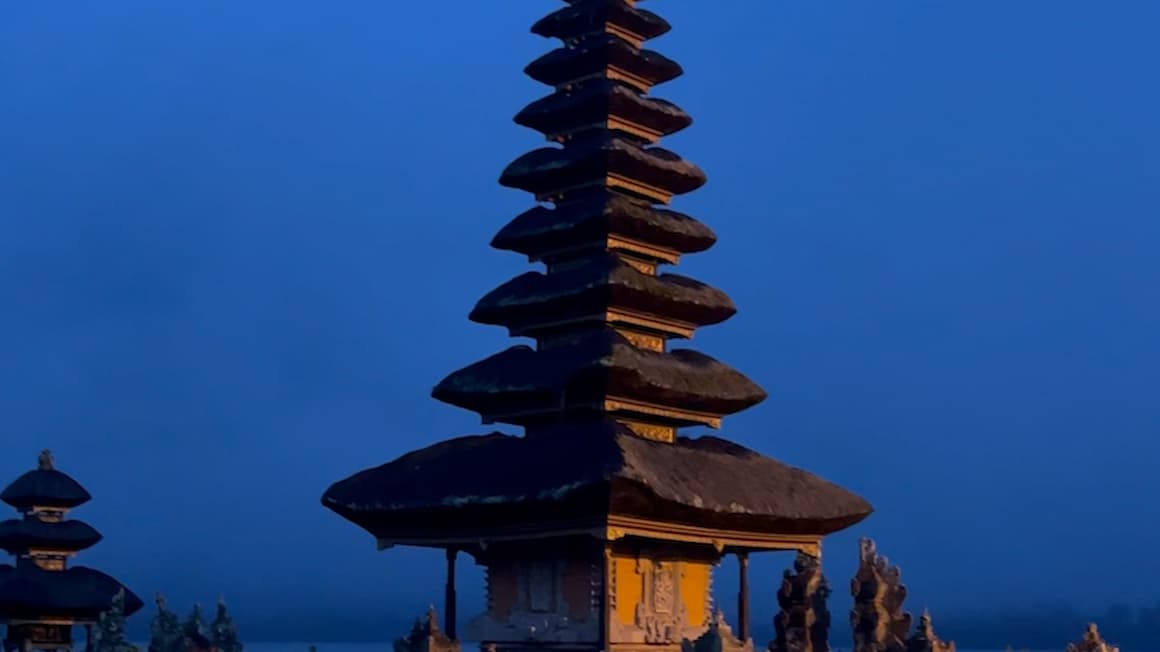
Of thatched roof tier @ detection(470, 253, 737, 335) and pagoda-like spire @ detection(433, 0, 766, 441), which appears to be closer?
pagoda-like spire @ detection(433, 0, 766, 441)

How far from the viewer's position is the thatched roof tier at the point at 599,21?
29.5m

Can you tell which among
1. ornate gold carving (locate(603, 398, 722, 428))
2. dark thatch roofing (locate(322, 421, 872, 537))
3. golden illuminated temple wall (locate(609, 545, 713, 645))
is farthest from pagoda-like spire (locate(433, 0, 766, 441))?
golden illuminated temple wall (locate(609, 545, 713, 645))

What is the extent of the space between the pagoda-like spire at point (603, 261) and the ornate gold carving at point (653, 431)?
41mm

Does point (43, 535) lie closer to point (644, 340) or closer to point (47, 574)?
point (47, 574)

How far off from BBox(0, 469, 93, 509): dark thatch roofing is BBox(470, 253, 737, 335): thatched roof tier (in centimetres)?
1979

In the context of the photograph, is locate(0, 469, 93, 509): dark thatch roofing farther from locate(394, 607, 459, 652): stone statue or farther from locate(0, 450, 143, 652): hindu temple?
locate(394, 607, 459, 652): stone statue

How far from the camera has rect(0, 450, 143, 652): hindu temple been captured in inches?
1601

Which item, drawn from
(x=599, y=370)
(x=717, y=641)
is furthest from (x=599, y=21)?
(x=717, y=641)

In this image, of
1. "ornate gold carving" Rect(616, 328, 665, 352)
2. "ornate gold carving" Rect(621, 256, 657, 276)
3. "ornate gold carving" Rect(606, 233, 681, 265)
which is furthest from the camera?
"ornate gold carving" Rect(621, 256, 657, 276)

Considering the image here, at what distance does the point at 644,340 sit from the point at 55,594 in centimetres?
Result: 2269

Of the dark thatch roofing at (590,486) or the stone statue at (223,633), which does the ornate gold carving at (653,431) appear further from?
the stone statue at (223,633)

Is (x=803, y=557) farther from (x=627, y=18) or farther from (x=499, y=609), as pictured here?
(x=627, y=18)

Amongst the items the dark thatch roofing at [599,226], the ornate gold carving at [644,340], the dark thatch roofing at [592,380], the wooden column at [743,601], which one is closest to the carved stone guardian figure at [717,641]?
the wooden column at [743,601]

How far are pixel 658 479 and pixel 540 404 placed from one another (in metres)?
4.16
